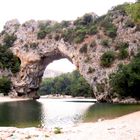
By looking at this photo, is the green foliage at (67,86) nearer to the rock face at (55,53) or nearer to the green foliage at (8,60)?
the rock face at (55,53)

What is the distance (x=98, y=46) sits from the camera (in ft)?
238

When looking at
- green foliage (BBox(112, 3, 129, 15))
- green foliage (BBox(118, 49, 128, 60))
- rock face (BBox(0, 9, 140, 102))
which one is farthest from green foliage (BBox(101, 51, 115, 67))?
green foliage (BBox(112, 3, 129, 15))

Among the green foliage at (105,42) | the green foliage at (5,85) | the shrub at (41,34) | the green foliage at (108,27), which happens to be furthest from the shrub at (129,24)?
the green foliage at (5,85)

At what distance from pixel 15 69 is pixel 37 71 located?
525 centimetres

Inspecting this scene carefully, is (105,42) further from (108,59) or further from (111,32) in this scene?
(108,59)

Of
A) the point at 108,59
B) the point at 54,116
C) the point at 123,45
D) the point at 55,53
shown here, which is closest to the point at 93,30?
the point at 123,45

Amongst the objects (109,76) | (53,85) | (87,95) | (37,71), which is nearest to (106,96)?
(109,76)

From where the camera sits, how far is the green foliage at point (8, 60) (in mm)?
85812

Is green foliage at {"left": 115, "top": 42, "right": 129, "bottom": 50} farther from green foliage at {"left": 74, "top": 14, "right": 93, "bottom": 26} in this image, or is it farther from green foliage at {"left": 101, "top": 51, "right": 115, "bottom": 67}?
green foliage at {"left": 74, "top": 14, "right": 93, "bottom": 26}

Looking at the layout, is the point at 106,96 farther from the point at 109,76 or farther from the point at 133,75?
the point at 133,75

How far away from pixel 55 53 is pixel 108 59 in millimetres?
17807

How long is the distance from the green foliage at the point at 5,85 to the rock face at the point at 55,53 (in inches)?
90.7

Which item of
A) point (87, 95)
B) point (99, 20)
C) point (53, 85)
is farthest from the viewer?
point (53, 85)

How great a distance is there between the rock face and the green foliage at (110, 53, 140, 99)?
664 centimetres
